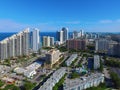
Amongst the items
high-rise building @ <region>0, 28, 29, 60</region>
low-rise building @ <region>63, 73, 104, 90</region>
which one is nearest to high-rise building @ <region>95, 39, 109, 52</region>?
high-rise building @ <region>0, 28, 29, 60</region>

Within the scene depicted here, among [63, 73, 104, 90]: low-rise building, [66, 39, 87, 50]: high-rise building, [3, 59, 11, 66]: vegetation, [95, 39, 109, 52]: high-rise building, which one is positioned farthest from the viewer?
[66, 39, 87, 50]: high-rise building

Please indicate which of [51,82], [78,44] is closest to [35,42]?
[78,44]

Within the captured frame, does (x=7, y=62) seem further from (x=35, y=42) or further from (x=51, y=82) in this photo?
(x=35, y=42)

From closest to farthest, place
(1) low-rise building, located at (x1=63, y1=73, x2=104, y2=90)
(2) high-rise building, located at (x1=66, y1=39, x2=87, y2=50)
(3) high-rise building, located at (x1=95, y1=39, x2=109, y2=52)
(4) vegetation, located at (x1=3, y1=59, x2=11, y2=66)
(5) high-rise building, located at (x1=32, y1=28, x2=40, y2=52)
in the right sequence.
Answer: (1) low-rise building, located at (x1=63, y1=73, x2=104, y2=90)
(4) vegetation, located at (x1=3, y1=59, x2=11, y2=66)
(3) high-rise building, located at (x1=95, y1=39, x2=109, y2=52)
(2) high-rise building, located at (x1=66, y1=39, x2=87, y2=50)
(5) high-rise building, located at (x1=32, y1=28, x2=40, y2=52)

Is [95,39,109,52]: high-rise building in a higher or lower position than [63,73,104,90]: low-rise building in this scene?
higher

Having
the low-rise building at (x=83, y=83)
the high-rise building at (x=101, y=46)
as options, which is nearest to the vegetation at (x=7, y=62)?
the low-rise building at (x=83, y=83)

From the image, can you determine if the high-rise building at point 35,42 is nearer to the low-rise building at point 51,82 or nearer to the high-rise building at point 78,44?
the high-rise building at point 78,44

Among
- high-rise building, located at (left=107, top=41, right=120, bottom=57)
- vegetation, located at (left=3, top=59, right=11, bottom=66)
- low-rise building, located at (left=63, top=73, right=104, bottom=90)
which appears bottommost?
low-rise building, located at (left=63, top=73, right=104, bottom=90)

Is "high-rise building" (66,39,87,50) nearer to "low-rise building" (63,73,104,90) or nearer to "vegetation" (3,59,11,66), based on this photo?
Answer: "vegetation" (3,59,11,66)

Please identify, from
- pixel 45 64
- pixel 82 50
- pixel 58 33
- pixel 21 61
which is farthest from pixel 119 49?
pixel 58 33
